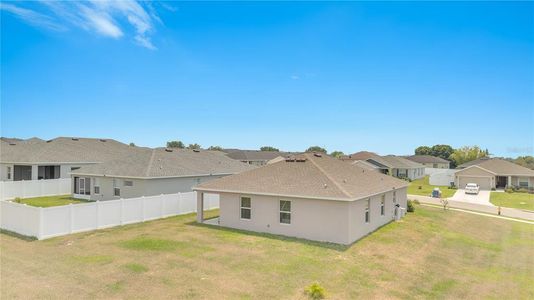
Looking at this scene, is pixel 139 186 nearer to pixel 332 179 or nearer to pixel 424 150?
pixel 332 179

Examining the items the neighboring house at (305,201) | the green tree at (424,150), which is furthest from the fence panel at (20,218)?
the green tree at (424,150)

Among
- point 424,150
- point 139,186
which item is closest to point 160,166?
point 139,186

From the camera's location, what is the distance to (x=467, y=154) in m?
96.0

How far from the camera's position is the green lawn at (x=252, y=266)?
33.8ft

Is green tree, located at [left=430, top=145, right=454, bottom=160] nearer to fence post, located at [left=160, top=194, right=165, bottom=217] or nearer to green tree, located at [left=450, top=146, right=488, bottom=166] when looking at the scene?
green tree, located at [left=450, top=146, right=488, bottom=166]

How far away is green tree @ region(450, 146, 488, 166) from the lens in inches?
3733

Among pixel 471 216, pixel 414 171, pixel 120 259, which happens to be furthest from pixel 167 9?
pixel 414 171

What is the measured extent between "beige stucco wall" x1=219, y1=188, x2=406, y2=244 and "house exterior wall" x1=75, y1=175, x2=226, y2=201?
8160 millimetres

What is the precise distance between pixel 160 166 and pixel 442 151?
11927 centimetres

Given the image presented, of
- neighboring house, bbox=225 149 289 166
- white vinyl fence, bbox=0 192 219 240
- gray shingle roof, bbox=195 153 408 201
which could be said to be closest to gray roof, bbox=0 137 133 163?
white vinyl fence, bbox=0 192 219 240

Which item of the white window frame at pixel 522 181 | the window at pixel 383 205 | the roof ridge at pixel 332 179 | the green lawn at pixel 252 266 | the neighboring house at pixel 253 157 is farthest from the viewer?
the neighboring house at pixel 253 157

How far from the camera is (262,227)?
59.2 feet

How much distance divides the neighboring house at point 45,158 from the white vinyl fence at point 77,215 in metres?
16.4

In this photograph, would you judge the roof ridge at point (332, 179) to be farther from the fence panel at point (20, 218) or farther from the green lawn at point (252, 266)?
the fence panel at point (20, 218)
